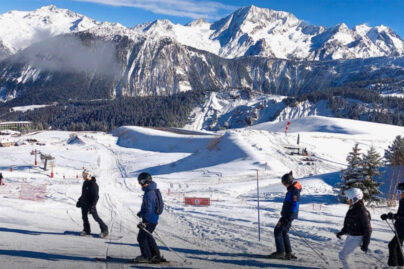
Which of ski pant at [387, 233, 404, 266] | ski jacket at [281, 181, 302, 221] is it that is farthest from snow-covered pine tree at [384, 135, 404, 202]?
ski jacket at [281, 181, 302, 221]

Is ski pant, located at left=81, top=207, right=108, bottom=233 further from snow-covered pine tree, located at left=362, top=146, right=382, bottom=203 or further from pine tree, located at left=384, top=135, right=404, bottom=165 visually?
pine tree, located at left=384, top=135, right=404, bottom=165

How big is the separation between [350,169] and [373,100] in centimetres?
14975

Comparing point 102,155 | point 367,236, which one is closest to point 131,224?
point 367,236

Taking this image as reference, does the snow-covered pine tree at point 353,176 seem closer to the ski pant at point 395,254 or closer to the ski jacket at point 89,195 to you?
the ski pant at point 395,254

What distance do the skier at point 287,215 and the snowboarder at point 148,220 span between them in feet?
9.07

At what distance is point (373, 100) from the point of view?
520ft

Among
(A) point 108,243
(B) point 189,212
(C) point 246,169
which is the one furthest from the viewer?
(C) point 246,169

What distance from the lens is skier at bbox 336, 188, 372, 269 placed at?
697 centimetres

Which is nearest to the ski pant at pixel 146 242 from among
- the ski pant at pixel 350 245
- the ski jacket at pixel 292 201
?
the ski jacket at pixel 292 201

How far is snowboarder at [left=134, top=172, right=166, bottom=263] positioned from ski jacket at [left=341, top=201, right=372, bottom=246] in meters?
4.00

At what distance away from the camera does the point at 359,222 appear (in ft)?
23.0

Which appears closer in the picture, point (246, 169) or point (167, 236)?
point (167, 236)

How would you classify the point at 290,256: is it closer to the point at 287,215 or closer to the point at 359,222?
the point at 287,215

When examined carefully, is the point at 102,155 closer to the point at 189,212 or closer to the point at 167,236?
the point at 189,212
